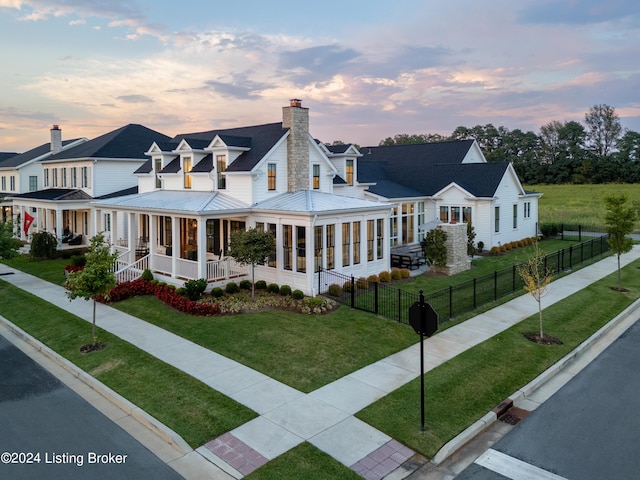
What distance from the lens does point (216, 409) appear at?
33.1 feet

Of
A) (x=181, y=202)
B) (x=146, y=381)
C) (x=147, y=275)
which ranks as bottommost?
(x=146, y=381)

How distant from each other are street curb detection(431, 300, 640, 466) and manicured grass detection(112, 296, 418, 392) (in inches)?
140

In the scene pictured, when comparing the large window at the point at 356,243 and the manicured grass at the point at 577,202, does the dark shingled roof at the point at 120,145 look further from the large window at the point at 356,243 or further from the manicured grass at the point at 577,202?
the manicured grass at the point at 577,202

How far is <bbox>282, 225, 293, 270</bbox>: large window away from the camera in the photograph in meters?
20.5

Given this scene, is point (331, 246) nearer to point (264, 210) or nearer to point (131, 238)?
point (264, 210)

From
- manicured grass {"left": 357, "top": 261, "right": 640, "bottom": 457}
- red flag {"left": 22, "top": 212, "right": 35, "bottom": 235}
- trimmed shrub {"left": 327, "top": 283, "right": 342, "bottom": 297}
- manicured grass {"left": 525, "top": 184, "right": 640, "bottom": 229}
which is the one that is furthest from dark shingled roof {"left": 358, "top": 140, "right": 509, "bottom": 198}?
red flag {"left": 22, "top": 212, "right": 35, "bottom": 235}

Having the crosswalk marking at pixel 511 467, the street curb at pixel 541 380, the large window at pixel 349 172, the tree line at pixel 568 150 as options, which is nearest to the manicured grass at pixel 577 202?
the tree line at pixel 568 150

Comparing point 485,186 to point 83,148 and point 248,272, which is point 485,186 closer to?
point 248,272

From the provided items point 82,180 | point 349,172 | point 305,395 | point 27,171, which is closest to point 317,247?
point 349,172

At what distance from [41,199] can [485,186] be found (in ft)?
98.5

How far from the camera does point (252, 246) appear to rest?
18844 mm

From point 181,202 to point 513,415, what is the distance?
665 inches

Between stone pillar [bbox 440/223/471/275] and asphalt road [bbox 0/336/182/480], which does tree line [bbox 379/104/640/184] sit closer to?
stone pillar [bbox 440/223/471/275]

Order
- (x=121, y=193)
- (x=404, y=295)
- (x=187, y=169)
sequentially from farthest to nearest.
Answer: (x=121, y=193), (x=187, y=169), (x=404, y=295)
